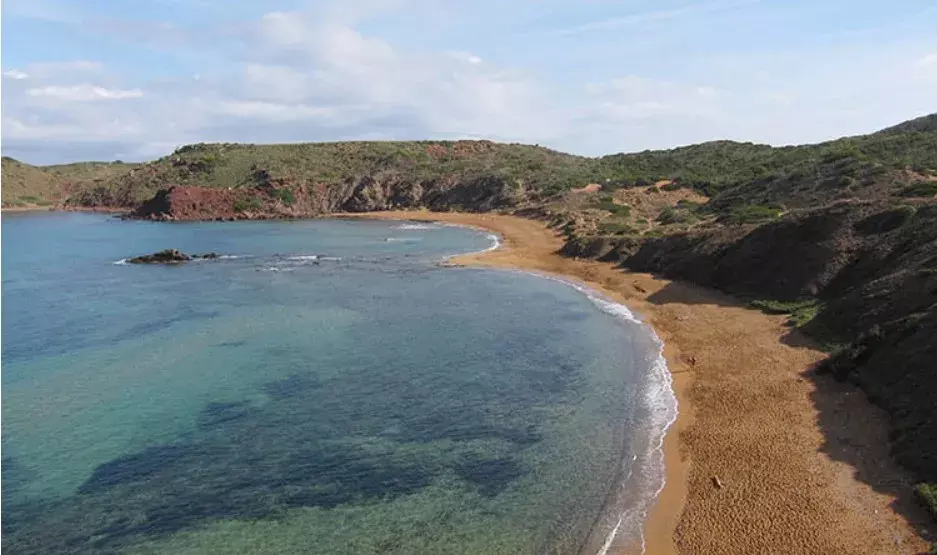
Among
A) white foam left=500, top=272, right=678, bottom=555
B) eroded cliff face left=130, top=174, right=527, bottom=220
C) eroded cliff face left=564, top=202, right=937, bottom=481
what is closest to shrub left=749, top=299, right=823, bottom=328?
eroded cliff face left=564, top=202, right=937, bottom=481

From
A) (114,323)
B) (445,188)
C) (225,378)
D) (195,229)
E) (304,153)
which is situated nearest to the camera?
(225,378)

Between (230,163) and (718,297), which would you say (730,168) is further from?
(230,163)

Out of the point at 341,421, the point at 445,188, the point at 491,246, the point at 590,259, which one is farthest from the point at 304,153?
the point at 341,421

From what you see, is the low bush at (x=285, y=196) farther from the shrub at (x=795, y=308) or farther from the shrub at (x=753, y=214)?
the shrub at (x=795, y=308)

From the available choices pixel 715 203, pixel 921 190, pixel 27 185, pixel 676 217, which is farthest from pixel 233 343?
pixel 27 185

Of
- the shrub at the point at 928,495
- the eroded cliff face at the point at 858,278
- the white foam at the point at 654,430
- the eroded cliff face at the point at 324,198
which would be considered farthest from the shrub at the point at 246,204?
the shrub at the point at 928,495

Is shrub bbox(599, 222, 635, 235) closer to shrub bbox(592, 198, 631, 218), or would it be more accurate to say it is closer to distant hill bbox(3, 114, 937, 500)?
distant hill bbox(3, 114, 937, 500)
